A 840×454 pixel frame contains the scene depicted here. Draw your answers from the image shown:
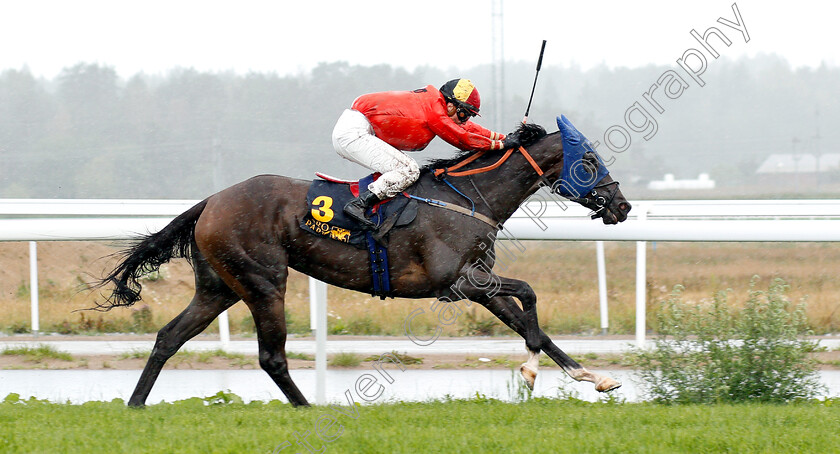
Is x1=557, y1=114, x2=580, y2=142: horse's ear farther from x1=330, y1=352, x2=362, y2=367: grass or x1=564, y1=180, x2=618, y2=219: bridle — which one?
x1=330, y1=352, x2=362, y2=367: grass

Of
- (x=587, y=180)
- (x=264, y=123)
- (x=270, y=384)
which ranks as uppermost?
(x=264, y=123)

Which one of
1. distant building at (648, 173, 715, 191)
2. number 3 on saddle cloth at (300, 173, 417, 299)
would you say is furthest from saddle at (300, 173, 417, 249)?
distant building at (648, 173, 715, 191)

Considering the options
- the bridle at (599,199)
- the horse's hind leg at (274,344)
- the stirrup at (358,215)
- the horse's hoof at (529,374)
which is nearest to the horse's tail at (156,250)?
the horse's hind leg at (274,344)

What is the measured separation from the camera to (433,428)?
390cm

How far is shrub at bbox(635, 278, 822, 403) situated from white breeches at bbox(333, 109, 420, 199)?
171 cm

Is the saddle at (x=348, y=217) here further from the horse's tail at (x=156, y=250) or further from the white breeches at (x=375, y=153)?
the horse's tail at (x=156, y=250)

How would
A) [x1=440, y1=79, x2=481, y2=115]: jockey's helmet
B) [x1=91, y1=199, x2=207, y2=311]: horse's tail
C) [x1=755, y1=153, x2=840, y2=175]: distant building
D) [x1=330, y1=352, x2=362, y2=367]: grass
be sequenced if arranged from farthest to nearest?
[x1=755, y1=153, x2=840, y2=175]: distant building < [x1=330, y1=352, x2=362, y2=367]: grass < [x1=91, y1=199, x2=207, y2=311]: horse's tail < [x1=440, y1=79, x2=481, y2=115]: jockey's helmet

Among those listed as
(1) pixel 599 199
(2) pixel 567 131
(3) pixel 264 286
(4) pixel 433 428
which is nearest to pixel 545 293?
(1) pixel 599 199

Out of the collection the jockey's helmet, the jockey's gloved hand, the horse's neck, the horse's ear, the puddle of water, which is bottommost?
the puddle of water

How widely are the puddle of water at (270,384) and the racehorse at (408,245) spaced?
576mm

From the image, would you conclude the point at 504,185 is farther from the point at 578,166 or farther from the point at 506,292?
the point at 506,292

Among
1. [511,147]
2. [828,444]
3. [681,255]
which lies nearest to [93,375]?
[511,147]

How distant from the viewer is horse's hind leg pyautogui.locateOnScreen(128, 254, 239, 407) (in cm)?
492

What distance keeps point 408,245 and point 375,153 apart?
1.82 ft
